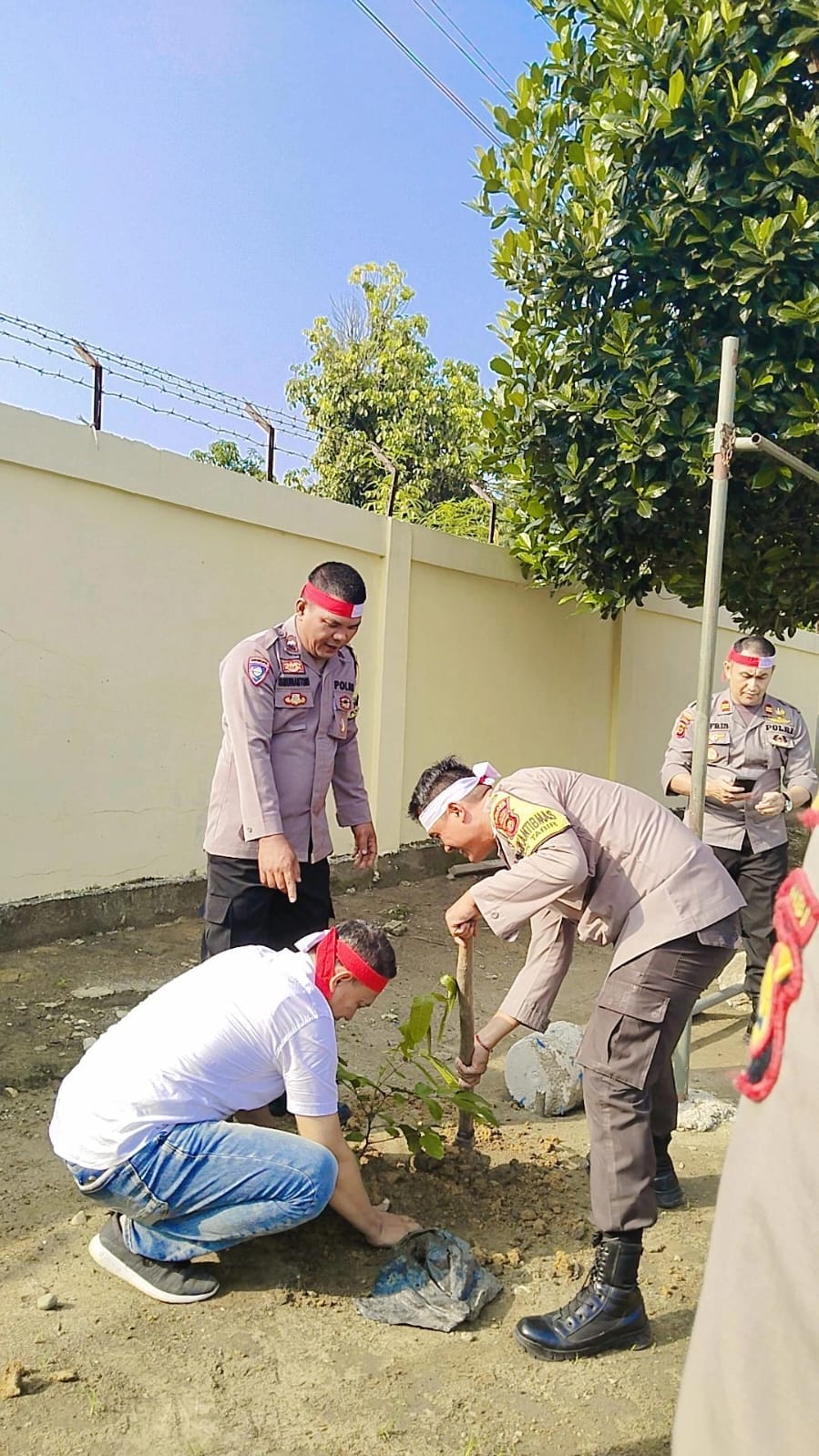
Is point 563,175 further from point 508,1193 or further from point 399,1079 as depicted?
point 508,1193

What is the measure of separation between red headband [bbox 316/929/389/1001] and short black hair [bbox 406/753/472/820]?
1.26 feet

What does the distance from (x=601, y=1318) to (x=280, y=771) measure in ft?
5.74

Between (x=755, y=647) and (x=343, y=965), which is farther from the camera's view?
(x=755, y=647)

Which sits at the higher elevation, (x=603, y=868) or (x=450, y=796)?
(x=450, y=796)

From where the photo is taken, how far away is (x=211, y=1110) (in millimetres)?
2434

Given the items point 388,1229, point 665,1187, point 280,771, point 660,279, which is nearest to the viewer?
point 388,1229

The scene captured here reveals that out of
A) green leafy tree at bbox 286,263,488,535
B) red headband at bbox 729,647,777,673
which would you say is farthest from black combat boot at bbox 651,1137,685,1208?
green leafy tree at bbox 286,263,488,535

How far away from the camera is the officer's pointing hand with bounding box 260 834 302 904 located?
10.2 ft

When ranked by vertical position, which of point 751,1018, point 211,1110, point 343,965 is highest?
point 343,965

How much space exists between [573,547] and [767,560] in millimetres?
1167

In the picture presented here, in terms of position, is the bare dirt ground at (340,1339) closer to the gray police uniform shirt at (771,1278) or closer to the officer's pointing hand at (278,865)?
the officer's pointing hand at (278,865)

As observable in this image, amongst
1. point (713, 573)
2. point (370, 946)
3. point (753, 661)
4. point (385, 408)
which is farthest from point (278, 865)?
point (385, 408)

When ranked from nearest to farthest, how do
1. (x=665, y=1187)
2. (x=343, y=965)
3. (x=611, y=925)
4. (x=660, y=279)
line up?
(x=343, y=965) < (x=611, y=925) < (x=665, y=1187) < (x=660, y=279)

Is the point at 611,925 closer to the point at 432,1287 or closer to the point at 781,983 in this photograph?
the point at 432,1287
